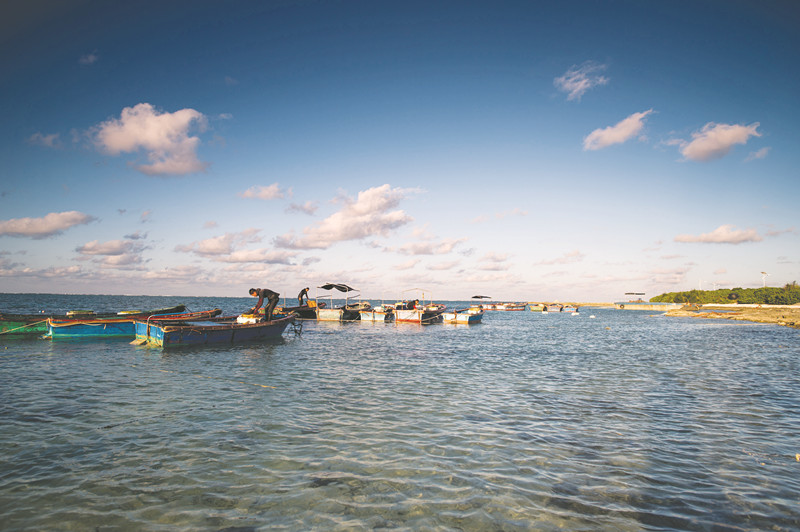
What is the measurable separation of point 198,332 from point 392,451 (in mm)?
22045

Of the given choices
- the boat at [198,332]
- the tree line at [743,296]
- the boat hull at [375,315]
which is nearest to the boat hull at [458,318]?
the boat hull at [375,315]

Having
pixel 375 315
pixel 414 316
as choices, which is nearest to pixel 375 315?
pixel 375 315

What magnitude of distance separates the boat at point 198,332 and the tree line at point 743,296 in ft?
496

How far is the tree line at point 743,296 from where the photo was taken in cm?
11562

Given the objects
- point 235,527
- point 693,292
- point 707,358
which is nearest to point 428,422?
point 235,527

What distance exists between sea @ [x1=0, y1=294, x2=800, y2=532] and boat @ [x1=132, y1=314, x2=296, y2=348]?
23.1ft

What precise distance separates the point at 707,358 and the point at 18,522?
32.5 metres

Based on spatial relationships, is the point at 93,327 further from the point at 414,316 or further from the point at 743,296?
the point at 743,296

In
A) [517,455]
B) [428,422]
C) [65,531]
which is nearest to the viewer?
[65,531]

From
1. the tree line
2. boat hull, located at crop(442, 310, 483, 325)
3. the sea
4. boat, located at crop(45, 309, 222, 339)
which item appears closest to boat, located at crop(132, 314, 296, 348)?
boat, located at crop(45, 309, 222, 339)

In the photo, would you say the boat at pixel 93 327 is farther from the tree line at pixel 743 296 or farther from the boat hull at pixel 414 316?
the tree line at pixel 743 296

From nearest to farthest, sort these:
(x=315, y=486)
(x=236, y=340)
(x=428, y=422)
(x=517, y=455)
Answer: (x=315, y=486)
(x=517, y=455)
(x=428, y=422)
(x=236, y=340)

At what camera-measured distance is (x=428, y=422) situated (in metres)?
10.6

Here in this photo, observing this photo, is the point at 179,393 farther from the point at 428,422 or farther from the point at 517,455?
the point at 517,455
